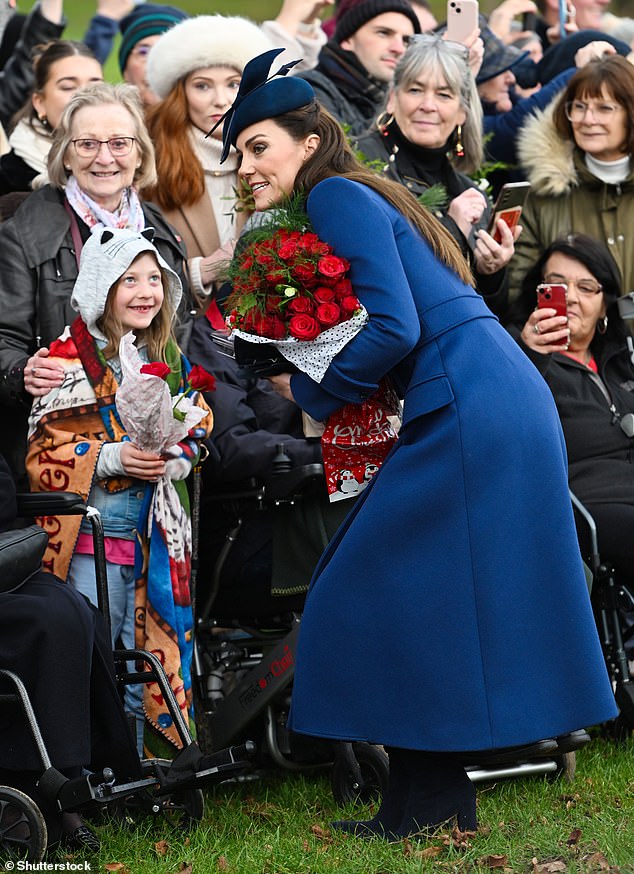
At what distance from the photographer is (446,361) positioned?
14.2 ft

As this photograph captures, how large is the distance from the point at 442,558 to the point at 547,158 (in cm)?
357

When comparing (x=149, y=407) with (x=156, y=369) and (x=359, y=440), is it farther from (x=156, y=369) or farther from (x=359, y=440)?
(x=359, y=440)

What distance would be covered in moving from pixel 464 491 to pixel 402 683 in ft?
1.90

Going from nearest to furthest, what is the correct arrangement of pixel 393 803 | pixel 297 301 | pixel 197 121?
pixel 297 301 < pixel 393 803 < pixel 197 121

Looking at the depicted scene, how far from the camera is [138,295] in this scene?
5305 millimetres

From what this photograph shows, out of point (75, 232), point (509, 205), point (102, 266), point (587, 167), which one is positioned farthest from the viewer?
point (587, 167)

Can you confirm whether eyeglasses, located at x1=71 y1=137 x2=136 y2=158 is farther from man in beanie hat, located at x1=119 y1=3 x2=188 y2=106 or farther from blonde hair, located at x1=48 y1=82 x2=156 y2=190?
man in beanie hat, located at x1=119 y1=3 x2=188 y2=106

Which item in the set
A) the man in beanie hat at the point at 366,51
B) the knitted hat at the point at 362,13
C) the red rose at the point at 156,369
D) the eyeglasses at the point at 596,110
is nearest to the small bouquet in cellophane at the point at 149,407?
the red rose at the point at 156,369

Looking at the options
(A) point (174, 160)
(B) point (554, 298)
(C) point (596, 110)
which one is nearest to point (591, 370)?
(B) point (554, 298)

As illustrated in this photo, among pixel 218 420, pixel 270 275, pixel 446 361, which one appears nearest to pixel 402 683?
pixel 446 361

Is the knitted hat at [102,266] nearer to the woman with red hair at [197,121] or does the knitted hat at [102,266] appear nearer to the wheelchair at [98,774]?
the wheelchair at [98,774]

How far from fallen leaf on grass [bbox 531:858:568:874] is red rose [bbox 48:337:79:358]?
2.43 metres

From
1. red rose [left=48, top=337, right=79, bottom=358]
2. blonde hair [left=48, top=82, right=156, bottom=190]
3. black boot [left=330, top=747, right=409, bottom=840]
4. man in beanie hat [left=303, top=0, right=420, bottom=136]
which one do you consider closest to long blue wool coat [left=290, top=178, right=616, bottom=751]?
black boot [left=330, top=747, right=409, bottom=840]

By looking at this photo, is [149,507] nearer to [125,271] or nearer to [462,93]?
[125,271]
